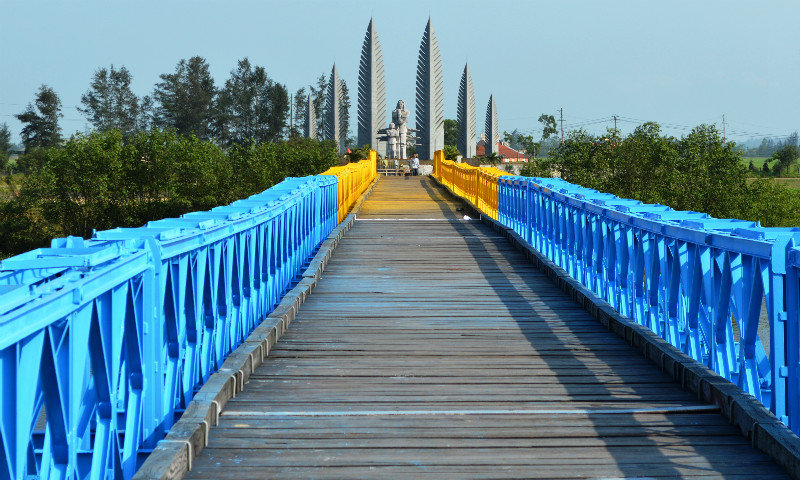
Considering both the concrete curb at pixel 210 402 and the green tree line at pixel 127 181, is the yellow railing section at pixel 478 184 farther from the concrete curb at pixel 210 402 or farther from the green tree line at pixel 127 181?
the green tree line at pixel 127 181

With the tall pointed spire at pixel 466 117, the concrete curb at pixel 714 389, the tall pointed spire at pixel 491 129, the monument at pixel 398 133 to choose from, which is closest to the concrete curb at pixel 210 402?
the concrete curb at pixel 714 389

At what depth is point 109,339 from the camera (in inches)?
144

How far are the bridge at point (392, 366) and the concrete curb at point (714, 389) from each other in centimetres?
2

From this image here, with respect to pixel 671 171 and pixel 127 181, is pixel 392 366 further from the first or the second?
pixel 127 181

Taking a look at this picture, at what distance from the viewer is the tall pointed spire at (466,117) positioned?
86.6 meters

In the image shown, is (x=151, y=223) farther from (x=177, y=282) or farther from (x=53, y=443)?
(x=53, y=443)

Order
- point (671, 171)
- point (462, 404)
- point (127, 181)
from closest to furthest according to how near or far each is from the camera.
→ point (462, 404)
point (671, 171)
point (127, 181)

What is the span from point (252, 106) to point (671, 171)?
175 feet

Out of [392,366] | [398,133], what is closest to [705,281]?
[392,366]

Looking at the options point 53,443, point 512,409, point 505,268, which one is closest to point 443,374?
point 512,409

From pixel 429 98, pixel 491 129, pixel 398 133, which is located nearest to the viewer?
pixel 398 133

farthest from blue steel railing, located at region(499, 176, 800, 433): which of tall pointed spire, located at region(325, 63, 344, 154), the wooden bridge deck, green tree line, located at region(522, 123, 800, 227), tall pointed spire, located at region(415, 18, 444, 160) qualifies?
tall pointed spire, located at region(325, 63, 344, 154)

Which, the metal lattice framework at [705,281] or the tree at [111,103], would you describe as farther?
the tree at [111,103]

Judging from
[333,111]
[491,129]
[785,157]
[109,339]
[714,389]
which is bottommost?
[714,389]
